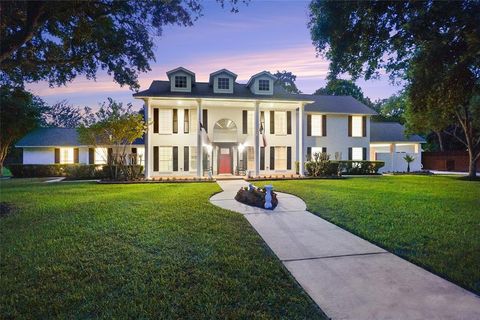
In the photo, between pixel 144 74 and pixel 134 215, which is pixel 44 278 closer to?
pixel 134 215

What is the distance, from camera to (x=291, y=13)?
911cm

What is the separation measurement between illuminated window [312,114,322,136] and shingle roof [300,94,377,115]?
21.8 inches

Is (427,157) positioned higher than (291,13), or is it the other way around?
(291,13)

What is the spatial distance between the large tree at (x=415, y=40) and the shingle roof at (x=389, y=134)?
754 inches

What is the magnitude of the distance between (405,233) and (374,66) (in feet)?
17.3

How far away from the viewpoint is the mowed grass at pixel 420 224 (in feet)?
13.5

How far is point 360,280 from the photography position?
11.8 ft

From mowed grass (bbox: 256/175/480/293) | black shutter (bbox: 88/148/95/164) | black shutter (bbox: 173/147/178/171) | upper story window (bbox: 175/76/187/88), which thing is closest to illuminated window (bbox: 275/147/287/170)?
black shutter (bbox: 173/147/178/171)

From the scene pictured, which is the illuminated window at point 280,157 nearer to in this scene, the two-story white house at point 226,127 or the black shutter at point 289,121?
the two-story white house at point 226,127

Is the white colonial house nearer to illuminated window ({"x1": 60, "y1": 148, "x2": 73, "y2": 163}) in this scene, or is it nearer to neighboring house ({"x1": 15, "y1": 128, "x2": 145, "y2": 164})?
neighboring house ({"x1": 15, "y1": 128, "x2": 145, "y2": 164})

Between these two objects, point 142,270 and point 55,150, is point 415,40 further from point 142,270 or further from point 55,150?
point 55,150

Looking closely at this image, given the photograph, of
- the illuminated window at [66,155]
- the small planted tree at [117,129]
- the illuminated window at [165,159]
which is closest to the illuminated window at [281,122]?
the illuminated window at [165,159]

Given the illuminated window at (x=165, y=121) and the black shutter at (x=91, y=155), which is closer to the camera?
the illuminated window at (x=165, y=121)

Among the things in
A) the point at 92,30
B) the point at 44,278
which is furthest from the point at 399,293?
the point at 92,30
